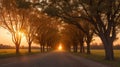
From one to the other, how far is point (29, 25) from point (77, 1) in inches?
1239

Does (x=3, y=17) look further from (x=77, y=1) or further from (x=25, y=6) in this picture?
(x=77, y=1)

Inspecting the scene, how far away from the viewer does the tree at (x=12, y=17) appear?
48.7 m

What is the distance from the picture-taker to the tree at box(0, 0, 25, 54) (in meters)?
48.7

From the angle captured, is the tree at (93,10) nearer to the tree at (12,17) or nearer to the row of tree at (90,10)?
the row of tree at (90,10)

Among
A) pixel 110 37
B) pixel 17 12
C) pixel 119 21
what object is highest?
pixel 17 12

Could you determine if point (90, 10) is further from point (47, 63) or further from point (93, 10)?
point (47, 63)

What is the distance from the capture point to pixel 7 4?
1901 inches

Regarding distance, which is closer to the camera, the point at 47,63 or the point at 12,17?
the point at 47,63

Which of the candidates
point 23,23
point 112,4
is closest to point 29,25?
point 23,23

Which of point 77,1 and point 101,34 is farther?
point 101,34

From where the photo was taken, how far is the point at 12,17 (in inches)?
2003

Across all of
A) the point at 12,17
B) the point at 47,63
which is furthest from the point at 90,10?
the point at 12,17

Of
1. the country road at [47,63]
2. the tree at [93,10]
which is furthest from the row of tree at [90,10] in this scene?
the country road at [47,63]

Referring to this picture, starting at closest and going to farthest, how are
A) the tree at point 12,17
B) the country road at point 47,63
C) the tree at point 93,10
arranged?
1. the country road at point 47,63
2. the tree at point 93,10
3. the tree at point 12,17
